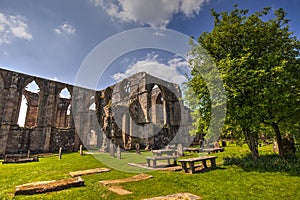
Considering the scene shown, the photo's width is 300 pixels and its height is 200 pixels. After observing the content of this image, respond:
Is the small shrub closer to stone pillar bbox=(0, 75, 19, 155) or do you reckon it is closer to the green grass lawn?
the green grass lawn

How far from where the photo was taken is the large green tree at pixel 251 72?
7.43m

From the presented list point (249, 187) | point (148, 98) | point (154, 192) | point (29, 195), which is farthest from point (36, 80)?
point (249, 187)

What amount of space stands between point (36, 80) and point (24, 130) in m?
7.14

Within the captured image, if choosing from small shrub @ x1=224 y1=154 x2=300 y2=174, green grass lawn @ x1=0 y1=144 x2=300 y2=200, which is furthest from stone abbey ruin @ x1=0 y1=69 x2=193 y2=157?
green grass lawn @ x1=0 y1=144 x2=300 y2=200

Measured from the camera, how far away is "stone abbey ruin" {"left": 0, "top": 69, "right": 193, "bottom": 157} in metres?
20.8

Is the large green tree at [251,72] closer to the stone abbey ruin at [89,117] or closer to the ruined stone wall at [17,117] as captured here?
the stone abbey ruin at [89,117]

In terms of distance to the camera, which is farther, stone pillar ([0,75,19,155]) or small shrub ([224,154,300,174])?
stone pillar ([0,75,19,155])

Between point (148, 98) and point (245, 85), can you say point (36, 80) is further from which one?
point (245, 85)

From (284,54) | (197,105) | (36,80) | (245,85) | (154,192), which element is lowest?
(154,192)

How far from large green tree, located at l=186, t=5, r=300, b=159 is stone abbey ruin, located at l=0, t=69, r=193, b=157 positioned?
1053 centimetres

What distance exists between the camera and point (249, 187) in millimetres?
5160

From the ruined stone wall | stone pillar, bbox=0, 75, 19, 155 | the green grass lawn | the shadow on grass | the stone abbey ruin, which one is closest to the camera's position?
the green grass lawn

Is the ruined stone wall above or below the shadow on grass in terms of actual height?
above

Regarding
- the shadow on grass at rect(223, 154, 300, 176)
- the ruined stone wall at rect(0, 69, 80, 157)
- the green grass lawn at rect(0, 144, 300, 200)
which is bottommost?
the green grass lawn at rect(0, 144, 300, 200)
